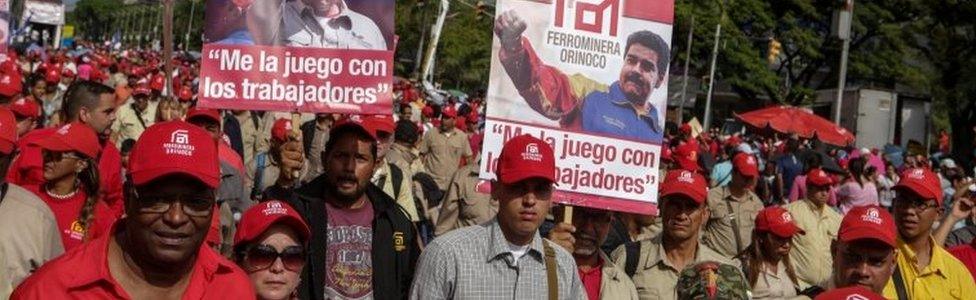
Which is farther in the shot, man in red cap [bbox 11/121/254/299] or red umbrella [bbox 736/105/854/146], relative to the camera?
red umbrella [bbox 736/105/854/146]

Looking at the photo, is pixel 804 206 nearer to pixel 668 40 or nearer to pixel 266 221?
pixel 668 40

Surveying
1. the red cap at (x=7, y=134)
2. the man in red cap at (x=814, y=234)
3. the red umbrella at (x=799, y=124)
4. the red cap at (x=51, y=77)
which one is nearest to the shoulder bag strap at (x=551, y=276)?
the red cap at (x=7, y=134)

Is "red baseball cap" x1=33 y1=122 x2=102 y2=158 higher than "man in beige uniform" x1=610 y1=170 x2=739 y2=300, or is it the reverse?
"red baseball cap" x1=33 y1=122 x2=102 y2=158

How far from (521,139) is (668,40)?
242 cm

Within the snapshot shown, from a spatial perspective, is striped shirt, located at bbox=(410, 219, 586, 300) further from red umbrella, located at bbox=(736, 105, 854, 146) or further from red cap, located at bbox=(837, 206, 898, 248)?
red umbrella, located at bbox=(736, 105, 854, 146)

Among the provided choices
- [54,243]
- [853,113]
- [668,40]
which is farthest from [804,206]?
[853,113]

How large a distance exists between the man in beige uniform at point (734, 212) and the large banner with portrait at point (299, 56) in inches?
126

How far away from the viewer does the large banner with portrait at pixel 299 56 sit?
7012 millimetres

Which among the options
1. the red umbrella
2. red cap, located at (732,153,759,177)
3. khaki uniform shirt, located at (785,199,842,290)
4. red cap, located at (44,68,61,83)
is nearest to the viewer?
khaki uniform shirt, located at (785,199,842,290)

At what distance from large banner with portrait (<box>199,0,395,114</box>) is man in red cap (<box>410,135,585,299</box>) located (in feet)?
7.23

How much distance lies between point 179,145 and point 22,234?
6.63 ft

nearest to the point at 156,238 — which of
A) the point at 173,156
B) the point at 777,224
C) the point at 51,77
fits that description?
the point at 173,156

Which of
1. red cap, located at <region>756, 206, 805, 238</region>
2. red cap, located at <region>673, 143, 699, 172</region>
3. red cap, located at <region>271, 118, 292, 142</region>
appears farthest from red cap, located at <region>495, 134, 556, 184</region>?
red cap, located at <region>673, 143, 699, 172</region>

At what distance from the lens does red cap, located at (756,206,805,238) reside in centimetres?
713
